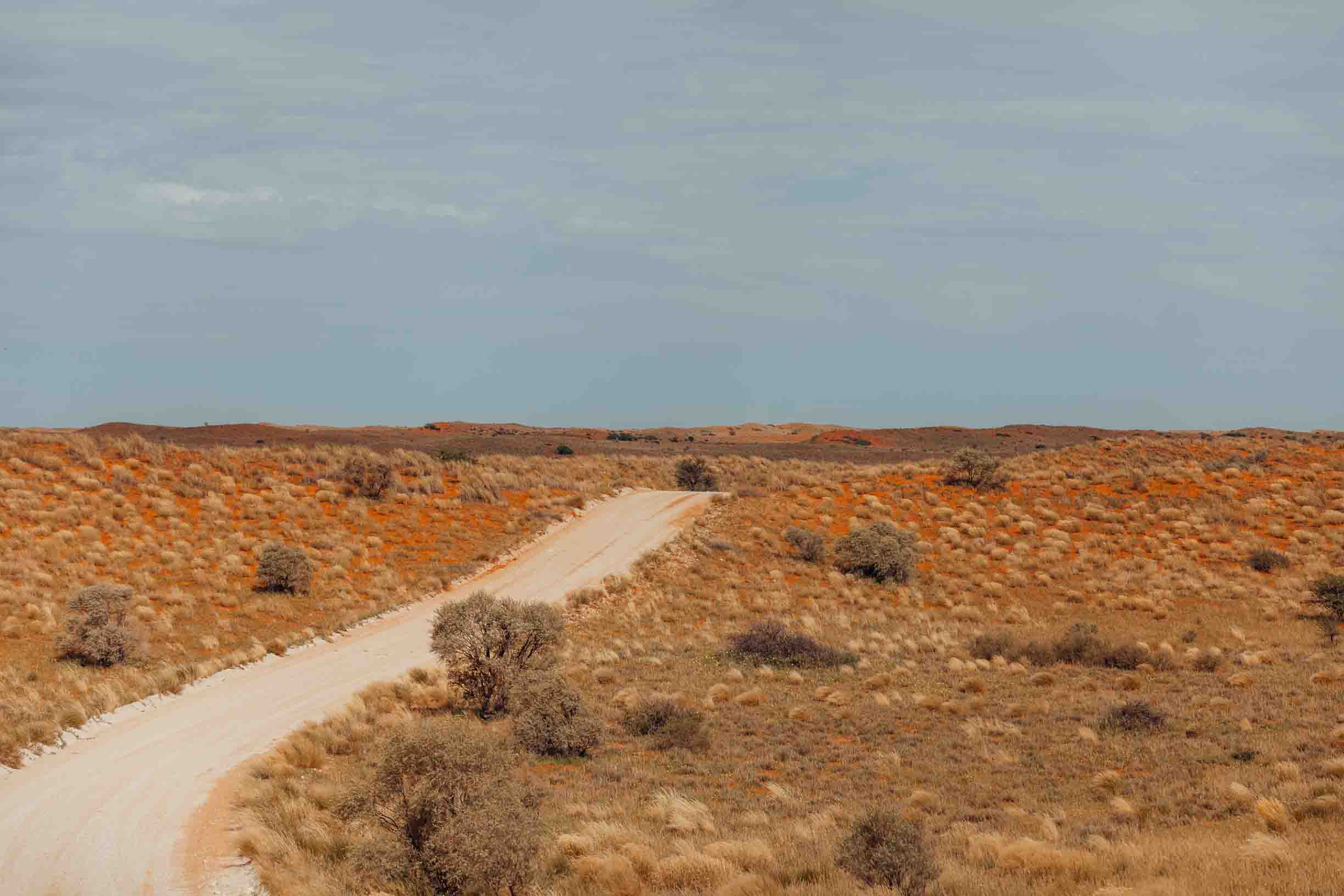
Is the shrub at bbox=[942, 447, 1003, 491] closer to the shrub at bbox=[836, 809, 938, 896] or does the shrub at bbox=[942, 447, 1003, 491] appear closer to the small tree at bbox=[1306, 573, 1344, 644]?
the small tree at bbox=[1306, 573, 1344, 644]

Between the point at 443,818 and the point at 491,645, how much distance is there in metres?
9.01

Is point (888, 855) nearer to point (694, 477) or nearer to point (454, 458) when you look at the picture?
point (694, 477)

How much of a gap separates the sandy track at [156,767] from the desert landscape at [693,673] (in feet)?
0.38

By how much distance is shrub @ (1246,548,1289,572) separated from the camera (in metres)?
33.0

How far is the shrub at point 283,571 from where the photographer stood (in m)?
26.5

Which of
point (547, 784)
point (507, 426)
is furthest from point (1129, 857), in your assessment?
point (507, 426)

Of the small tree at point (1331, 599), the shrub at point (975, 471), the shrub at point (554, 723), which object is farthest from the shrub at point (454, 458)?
the small tree at point (1331, 599)

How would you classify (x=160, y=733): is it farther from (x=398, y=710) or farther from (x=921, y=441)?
(x=921, y=441)

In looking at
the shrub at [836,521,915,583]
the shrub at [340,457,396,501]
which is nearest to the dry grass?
the shrub at [340,457,396,501]

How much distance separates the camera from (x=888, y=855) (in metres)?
8.88

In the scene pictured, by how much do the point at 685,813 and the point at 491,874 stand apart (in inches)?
130

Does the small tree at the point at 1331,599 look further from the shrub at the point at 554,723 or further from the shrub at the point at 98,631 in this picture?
the shrub at the point at 98,631

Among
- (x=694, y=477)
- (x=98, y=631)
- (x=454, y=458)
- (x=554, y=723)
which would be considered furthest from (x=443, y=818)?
(x=694, y=477)

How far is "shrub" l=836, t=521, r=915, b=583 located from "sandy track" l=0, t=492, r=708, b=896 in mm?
16278
